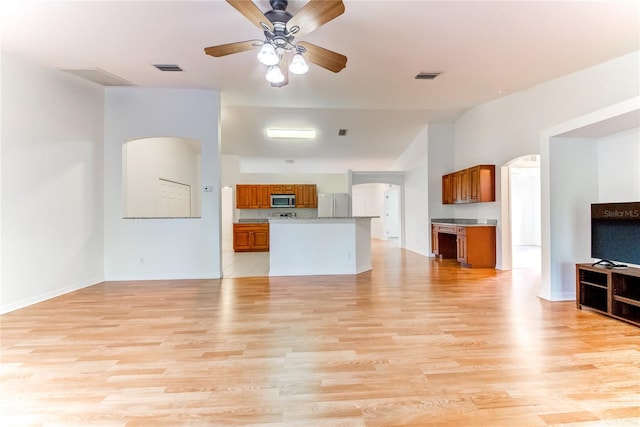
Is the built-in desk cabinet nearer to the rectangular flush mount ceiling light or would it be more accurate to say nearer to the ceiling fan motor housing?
the rectangular flush mount ceiling light

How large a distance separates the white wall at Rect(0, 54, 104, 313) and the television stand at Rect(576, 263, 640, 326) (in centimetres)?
630

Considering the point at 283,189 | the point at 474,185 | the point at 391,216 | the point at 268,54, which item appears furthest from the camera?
the point at 391,216

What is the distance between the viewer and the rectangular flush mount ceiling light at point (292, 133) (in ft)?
24.0

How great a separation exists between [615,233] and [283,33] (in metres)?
3.83

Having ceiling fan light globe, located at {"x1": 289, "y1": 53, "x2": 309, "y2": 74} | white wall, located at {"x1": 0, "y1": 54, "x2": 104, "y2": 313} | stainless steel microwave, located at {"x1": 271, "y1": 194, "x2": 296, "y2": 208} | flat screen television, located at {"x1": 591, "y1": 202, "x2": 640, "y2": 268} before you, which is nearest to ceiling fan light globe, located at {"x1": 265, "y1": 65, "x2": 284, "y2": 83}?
ceiling fan light globe, located at {"x1": 289, "y1": 53, "x2": 309, "y2": 74}

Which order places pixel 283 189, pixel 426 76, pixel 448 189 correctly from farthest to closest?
1. pixel 283 189
2. pixel 448 189
3. pixel 426 76

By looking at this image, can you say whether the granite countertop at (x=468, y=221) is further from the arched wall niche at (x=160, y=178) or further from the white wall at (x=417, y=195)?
the arched wall niche at (x=160, y=178)

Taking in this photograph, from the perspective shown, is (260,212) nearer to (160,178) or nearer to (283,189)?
(283,189)

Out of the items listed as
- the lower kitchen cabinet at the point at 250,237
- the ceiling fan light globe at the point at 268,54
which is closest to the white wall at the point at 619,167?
the ceiling fan light globe at the point at 268,54

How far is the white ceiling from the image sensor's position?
9.02 feet

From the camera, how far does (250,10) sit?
228cm

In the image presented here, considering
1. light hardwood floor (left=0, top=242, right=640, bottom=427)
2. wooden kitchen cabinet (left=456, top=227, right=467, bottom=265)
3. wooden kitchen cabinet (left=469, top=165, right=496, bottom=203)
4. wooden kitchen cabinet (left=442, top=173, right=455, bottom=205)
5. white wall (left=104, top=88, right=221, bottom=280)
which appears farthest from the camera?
wooden kitchen cabinet (left=442, top=173, right=455, bottom=205)

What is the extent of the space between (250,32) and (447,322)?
353 cm

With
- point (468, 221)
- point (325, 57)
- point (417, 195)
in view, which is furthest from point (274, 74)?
point (417, 195)
